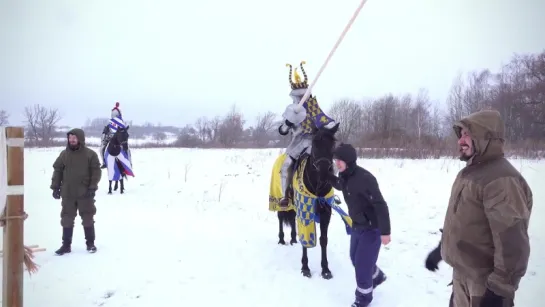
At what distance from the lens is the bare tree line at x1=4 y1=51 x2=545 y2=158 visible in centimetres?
1369

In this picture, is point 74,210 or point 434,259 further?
point 74,210

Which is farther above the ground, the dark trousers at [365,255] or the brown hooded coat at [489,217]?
the brown hooded coat at [489,217]

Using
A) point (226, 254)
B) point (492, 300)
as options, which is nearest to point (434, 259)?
point (492, 300)

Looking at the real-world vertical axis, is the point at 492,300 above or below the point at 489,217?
below

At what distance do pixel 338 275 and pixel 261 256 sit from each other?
1356 mm

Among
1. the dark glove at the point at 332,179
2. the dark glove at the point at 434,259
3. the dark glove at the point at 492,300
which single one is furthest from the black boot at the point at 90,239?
the dark glove at the point at 492,300

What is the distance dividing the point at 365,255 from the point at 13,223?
3445mm

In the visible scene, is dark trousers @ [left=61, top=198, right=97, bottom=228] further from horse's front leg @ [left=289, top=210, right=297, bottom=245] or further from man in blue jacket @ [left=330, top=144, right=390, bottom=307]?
man in blue jacket @ [left=330, top=144, right=390, bottom=307]

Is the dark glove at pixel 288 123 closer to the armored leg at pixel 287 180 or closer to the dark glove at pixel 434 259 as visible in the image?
the armored leg at pixel 287 180

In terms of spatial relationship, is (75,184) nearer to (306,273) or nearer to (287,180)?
(287,180)

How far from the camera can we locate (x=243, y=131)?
46.0 metres

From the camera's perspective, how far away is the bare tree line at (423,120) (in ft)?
44.9

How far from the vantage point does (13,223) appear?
2969mm

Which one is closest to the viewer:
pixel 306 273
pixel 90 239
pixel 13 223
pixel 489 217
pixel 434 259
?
pixel 489 217
